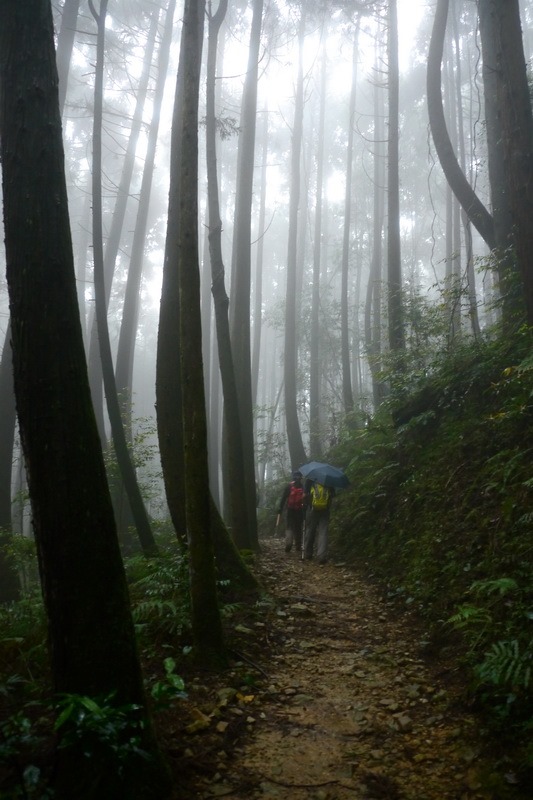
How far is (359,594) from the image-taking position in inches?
282

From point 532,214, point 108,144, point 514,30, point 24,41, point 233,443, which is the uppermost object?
point 108,144

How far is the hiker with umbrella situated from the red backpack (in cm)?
83

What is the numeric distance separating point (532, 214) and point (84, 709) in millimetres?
7154

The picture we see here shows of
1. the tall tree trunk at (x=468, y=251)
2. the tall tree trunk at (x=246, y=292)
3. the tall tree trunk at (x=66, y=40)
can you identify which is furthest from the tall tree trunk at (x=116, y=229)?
the tall tree trunk at (x=468, y=251)

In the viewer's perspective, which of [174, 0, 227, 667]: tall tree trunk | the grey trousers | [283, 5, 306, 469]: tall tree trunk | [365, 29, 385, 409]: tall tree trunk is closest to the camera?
[174, 0, 227, 667]: tall tree trunk

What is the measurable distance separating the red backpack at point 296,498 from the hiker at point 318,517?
88cm

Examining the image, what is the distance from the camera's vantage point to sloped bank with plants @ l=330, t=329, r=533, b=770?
3910 mm

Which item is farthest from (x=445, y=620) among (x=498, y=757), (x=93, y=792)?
(x=93, y=792)

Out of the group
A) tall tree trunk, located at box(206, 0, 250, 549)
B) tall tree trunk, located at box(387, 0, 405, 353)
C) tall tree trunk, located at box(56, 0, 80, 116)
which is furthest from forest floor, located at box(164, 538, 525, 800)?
tall tree trunk, located at box(56, 0, 80, 116)

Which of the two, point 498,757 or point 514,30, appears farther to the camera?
point 514,30

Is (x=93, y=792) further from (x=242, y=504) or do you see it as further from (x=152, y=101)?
(x=152, y=101)

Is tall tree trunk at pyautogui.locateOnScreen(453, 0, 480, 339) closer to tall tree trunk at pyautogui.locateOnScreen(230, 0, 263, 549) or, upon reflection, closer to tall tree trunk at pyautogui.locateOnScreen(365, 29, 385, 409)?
tall tree trunk at pyautogui.locateOnScreen(365, 29, 385, 409)

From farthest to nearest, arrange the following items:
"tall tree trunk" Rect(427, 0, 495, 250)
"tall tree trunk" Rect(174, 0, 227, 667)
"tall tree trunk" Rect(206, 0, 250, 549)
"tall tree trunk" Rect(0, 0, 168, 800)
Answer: "tall tree trunk" Rect(427, 0, 495, 250), "tall tree trunk" Rect(206, 0, 250, 549), "tall tree trunk" Rect(174, 0, 227, 667), "tall tree trunk" Rect(0, 0, 168, 800)

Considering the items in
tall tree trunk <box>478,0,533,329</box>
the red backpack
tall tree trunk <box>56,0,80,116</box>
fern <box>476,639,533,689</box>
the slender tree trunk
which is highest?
tall tree trunk <box>56,0,80,116</box>
